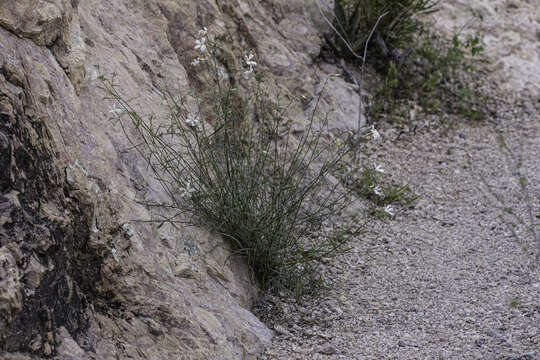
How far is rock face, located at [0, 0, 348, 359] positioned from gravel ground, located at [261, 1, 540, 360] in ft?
1.14

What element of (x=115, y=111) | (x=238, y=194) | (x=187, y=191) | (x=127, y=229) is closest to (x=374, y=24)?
(x=238, y=194)

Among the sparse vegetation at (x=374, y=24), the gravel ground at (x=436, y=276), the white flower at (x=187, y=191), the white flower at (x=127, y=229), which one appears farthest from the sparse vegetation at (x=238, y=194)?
the sparse vegetation at (x=374, y=24)

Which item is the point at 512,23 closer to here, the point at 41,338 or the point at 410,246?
the point at 410,246

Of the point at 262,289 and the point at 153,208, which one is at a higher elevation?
the point at 153,208

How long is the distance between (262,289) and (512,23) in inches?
174

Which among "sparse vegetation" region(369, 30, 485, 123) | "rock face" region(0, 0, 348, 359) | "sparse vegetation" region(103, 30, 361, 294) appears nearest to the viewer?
"rock face" region(0, 0, 348, 359)

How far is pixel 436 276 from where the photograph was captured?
3.16 m

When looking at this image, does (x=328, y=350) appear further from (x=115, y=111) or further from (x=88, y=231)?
(x=115, y=111)

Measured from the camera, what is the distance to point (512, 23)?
19.2ft

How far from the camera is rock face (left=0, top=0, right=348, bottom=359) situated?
1.72 m

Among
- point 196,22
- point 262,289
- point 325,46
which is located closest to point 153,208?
point 262,289

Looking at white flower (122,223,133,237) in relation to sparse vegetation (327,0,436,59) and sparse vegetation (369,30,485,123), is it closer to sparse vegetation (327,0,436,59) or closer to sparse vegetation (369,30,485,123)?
sparse vegetation (369,30,485,123)

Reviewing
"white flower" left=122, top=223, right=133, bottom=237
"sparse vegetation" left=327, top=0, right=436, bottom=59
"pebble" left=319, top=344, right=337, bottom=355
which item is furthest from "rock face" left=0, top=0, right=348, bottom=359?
"sparse vegetation" left=327, top=0, right=436, bottom=59

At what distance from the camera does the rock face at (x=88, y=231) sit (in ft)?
5.63
